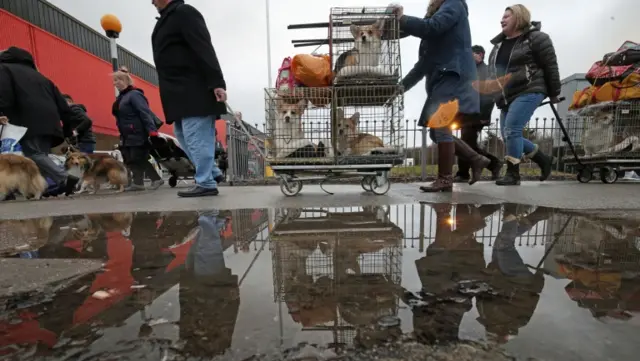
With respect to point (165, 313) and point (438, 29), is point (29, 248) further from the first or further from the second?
point (438, 29)

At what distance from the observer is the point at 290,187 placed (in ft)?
13.2

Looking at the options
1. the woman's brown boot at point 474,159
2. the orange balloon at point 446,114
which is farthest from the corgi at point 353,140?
the woman's brown boot at point 474,159

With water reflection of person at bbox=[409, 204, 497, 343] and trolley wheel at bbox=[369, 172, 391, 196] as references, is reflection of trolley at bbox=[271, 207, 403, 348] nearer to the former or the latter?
water reflection of person at bbox=[409, 204, 497, 343]

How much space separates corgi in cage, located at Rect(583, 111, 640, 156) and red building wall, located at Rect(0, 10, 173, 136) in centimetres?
1469

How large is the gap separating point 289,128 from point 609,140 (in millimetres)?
6051

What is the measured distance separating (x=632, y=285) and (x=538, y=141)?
8807 mm

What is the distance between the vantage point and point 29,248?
1.62 metres

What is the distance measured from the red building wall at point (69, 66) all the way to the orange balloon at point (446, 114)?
11.9 m

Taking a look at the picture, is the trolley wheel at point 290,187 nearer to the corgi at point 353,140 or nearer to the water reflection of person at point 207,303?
the corgi at point 353,140

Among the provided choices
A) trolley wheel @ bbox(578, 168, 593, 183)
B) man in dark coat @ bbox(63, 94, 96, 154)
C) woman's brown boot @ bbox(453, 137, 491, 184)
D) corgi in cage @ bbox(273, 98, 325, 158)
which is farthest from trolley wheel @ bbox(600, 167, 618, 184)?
man in dark coat @ bbox(63, 94, 96, 154)

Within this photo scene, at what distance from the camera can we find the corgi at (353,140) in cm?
374

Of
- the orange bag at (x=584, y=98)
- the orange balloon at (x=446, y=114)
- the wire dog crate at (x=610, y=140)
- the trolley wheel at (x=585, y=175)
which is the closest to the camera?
the orange balloon at (x=446, y=114)

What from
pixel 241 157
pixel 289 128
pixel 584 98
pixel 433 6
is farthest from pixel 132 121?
pixel 584 98

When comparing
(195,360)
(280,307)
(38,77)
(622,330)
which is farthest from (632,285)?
(38,77)
